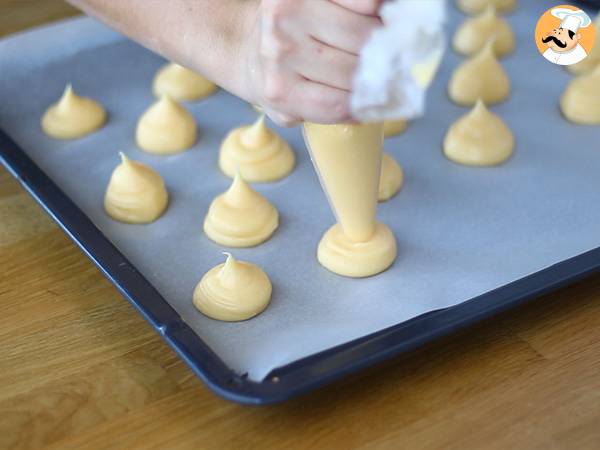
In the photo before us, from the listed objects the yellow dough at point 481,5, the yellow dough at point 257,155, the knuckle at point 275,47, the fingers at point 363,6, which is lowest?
the yellow dough at point 257,155

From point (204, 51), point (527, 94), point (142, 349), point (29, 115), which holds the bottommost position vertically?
point (29, 115)

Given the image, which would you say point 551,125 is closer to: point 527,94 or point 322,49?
point 527,94

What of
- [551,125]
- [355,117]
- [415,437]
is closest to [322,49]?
[355,117]

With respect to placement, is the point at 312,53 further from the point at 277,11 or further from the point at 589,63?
the point at 589,63

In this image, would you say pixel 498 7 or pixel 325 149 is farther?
pixel 498 7

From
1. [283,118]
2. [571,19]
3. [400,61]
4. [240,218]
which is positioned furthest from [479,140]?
[400,61]

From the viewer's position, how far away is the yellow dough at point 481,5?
5.59ft

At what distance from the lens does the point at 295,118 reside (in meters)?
0.91

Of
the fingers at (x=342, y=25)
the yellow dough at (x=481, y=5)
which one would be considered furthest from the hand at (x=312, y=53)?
the yellow dough at (x=481, y=5)

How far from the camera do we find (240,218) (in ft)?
3.89

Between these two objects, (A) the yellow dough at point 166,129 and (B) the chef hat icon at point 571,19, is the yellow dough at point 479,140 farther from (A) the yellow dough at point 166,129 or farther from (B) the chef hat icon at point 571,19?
(A) the yellow dough at point 166,129

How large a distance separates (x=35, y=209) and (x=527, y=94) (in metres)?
0.79

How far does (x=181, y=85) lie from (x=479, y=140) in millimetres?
498

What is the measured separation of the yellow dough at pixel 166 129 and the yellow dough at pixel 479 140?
39 centimetres
